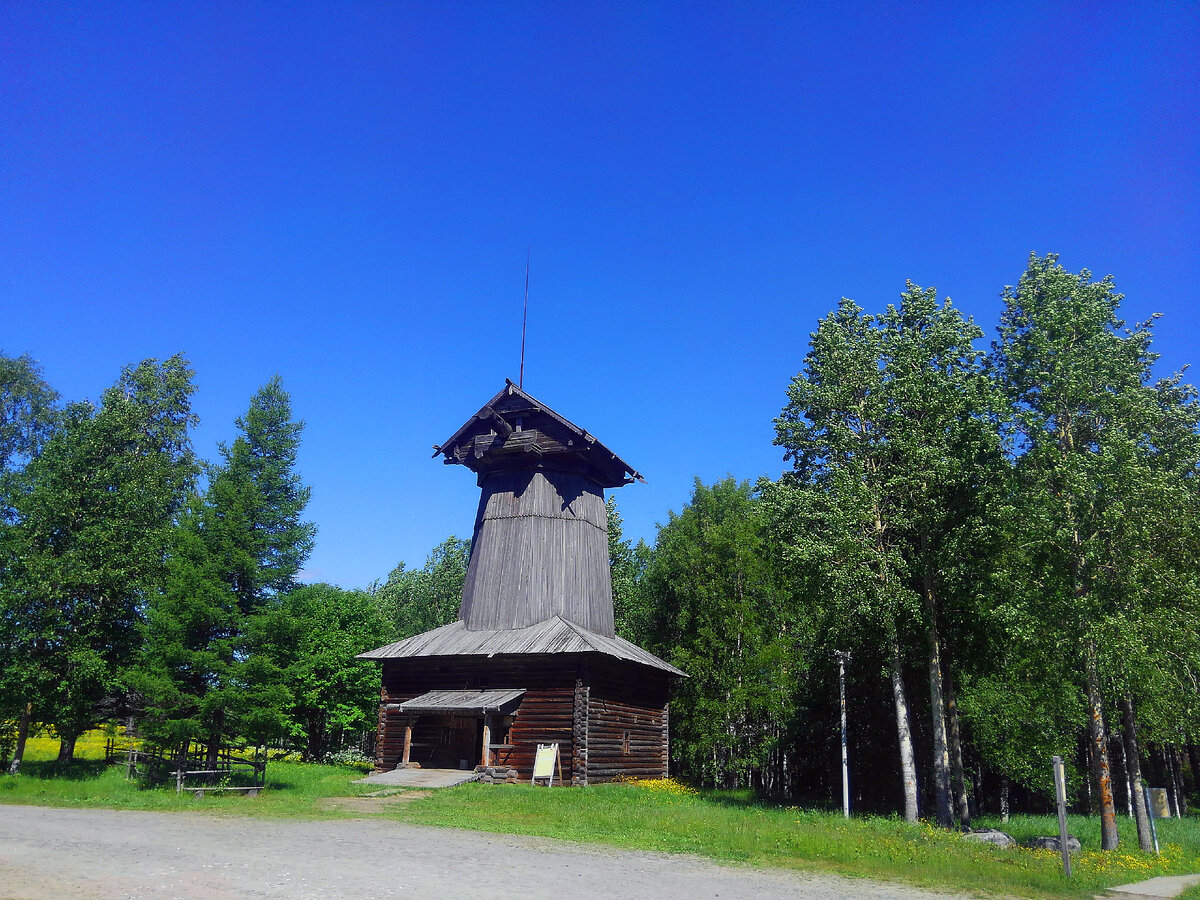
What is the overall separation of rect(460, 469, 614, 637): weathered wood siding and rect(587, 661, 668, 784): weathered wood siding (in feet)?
11.2

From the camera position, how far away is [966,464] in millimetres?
23812

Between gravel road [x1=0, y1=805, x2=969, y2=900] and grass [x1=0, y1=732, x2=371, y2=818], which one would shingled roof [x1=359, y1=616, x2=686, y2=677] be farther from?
gravel road [x1=0, y1=805, x2=969, y2=900]

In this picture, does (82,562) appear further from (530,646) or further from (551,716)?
(551,716)

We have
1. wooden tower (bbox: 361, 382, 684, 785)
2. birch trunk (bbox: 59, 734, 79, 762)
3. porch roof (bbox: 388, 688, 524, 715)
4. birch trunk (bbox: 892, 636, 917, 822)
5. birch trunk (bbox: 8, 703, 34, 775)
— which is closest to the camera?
birch trunk (bbox: 892, 636, 917, 822)

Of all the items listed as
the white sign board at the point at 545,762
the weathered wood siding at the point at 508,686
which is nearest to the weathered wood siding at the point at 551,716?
the weathered wood siding at the point at 508,686

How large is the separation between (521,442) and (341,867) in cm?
2543

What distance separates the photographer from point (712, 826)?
19609 mm

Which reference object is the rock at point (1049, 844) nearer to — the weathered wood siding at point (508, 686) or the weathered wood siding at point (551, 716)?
the weathered wood siding at point (551, 716)

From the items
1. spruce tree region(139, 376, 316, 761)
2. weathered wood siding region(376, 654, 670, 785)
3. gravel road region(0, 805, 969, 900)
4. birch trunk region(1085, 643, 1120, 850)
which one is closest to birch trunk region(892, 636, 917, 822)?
birch trunk region(1085, 643, 1120, 850)

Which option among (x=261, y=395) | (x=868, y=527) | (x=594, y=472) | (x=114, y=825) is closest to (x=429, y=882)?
(x=114, y=825)

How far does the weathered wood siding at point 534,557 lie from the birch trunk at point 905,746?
15.5 m

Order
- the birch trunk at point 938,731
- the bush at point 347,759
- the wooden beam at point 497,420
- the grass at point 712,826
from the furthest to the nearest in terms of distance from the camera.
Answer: the bush at point 347,759, the wooden beam at point 497,420, the birch trunk at point 938,731, the grass at point 712,826

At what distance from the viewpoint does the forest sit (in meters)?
19.5

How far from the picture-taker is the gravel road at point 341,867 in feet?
34.7
